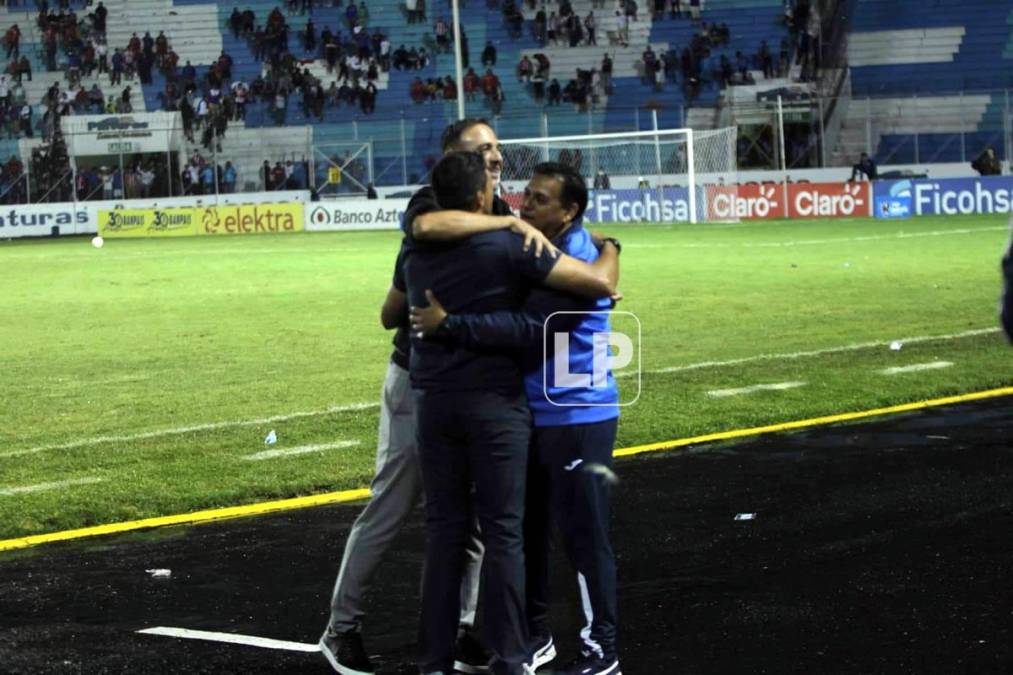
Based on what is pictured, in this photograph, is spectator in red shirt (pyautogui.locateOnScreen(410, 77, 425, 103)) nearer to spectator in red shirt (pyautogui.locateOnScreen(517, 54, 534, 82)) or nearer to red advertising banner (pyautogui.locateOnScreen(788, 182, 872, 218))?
spectator in red shirt (pyautogui.locateOnScreen(517, 54, 534, 82))

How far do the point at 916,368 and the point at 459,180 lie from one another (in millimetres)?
9458

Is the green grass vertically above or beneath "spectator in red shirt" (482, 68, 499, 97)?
beneath

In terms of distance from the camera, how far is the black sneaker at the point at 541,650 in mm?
5922

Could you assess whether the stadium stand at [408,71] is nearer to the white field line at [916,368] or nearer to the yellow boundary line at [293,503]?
the white field line at [916,368]

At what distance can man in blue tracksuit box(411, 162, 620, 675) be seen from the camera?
18.0 ft

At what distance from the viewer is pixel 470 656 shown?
19.9 ft

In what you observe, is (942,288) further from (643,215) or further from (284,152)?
(284,152)

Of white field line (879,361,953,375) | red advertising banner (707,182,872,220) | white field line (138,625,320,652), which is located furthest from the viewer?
red advertising banner (707,182,872,220)

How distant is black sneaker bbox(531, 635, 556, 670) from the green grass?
373cm

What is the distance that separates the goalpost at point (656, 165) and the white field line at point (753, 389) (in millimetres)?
29990

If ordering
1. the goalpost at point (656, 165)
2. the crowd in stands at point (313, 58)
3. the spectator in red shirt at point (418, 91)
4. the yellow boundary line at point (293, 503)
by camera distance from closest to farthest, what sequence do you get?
the yellow boundary line at point (293, 503), the goalpost at point (656, 165), the spectator in red shirt at point (418, 91), the crowd in stands at point (313, 58)

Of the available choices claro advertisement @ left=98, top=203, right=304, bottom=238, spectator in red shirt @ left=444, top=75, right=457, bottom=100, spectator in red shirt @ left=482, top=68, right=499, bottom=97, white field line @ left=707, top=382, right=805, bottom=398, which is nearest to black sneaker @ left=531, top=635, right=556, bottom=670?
white field line @ left=707, top=382, right=805, bottom=398

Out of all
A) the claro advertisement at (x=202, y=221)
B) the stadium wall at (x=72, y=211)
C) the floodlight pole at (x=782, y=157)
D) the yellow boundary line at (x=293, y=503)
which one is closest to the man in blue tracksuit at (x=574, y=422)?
the yellow boundary line at (x=293, y=503)

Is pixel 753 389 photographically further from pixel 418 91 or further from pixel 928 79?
pixel 418 91
